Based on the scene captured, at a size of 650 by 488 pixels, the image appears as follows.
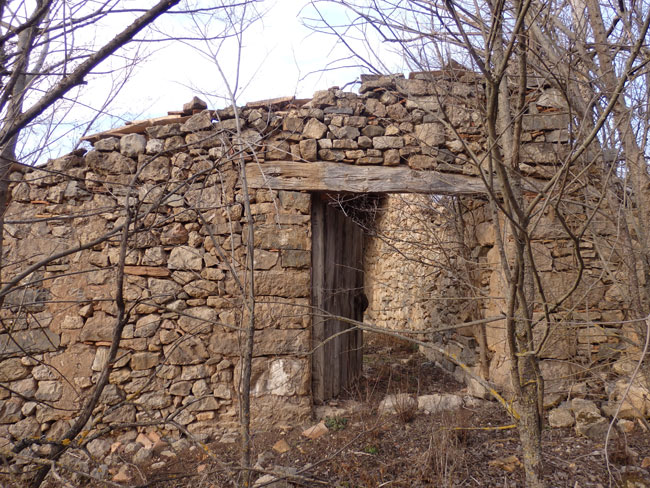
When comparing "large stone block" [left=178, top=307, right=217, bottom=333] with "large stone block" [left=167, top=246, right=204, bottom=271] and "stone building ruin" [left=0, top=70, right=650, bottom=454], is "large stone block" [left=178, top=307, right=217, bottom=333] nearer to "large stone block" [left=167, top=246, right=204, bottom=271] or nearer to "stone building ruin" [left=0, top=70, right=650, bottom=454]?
"stone building ruin" [left=0, top=70, right=650, bottom=454]

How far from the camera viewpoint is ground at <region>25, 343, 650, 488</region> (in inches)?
111

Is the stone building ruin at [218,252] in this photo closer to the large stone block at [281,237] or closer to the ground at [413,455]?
the large stone block at [281,237]

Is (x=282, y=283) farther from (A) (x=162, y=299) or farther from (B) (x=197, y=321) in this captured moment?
(A) (x=162, y=299)

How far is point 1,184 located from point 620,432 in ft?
12.5

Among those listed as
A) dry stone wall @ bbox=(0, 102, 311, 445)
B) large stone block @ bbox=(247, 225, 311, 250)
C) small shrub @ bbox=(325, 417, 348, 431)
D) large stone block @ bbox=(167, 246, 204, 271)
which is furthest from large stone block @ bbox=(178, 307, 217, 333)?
small shrub @ bbox=(325, 417, 348, 431)

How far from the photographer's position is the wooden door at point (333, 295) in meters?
3.89

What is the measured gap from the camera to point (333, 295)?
14.1 ft

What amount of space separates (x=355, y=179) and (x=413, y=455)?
1996 millimetres

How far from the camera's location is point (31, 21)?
136 centimetres

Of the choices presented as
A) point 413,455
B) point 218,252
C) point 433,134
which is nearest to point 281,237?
point 218,252

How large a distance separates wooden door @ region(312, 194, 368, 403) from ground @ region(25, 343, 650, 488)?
12.7 inches

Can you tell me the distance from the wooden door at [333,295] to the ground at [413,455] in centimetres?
32

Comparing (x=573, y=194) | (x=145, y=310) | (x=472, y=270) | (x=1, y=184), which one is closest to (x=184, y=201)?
(x=145, y=310)

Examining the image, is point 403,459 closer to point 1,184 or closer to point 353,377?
point 353,377
